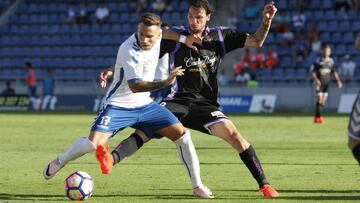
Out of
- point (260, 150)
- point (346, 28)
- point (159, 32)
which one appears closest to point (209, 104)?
point (159, 32)

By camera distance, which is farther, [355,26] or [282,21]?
[282,21]

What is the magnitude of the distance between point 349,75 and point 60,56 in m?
15.0

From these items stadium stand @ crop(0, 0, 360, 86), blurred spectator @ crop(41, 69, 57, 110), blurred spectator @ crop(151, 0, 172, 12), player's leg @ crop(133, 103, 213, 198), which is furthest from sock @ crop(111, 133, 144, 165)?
blurred spectator @ crop(151, 0, 172, 12)

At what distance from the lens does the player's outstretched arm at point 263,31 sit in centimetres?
1069

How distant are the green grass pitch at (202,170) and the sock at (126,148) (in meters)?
0.44

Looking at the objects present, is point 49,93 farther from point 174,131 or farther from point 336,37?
point 174,131

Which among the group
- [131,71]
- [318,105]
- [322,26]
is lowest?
[318,105]

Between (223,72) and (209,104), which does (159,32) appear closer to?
(209,104)

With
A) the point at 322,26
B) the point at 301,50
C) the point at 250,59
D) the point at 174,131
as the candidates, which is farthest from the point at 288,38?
the point at 174,131

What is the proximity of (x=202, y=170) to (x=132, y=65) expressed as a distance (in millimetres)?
4204

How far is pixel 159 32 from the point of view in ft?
33.4

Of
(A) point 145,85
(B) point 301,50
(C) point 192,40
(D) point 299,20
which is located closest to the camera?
(A) point 145,85

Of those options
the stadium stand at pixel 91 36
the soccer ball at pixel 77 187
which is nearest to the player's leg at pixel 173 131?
the soccer ball at pixel 77 187

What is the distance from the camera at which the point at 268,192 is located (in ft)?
34.3
